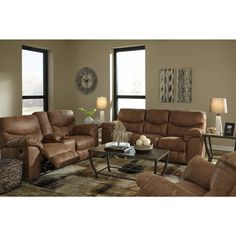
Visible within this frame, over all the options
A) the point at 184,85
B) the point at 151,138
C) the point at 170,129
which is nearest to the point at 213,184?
the point at 151,138

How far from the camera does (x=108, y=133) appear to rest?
5164 mm

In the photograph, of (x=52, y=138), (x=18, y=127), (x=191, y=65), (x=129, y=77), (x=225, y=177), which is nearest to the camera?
(x=225, y=177)

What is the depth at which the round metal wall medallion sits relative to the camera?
22.6ft

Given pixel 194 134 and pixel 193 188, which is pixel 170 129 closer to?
pixel 194 134

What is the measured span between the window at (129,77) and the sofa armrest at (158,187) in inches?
172

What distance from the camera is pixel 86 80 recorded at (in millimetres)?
6992

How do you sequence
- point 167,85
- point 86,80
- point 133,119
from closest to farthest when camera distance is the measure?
point 133,119 < point 167,85 < point 86,80

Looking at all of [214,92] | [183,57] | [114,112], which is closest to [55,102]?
[114,112]

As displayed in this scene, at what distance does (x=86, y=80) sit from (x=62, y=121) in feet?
6.60

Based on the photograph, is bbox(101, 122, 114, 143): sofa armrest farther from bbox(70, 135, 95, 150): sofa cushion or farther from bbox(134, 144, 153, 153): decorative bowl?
bbox(134, 144, 153, 153): decorative bowl
